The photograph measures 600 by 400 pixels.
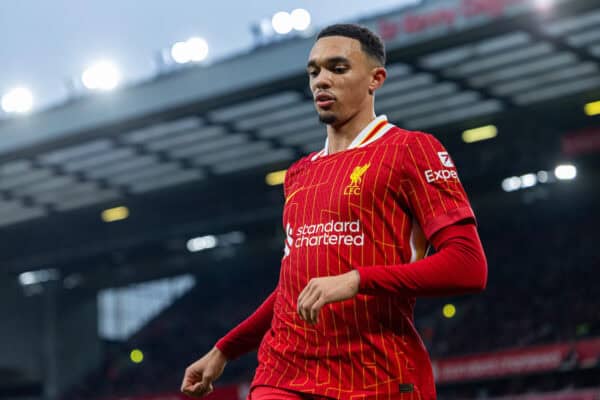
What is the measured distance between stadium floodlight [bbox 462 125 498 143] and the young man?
73.0 ft

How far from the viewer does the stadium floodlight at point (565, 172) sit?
28.2 m

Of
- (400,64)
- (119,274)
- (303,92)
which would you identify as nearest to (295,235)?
(400,64)

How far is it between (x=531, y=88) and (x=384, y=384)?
2045 centimetres

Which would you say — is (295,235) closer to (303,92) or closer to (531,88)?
(303,92)

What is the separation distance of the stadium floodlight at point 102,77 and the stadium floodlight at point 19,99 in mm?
2022

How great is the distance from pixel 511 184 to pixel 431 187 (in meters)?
28.2

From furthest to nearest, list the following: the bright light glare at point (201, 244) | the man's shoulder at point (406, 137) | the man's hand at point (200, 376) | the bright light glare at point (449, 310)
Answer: the bright light glare at point (201, 244)
the bright light glare at point (449, 310)
the man's hand at point (200, 376)
the man's shoulder at point (406, 137)

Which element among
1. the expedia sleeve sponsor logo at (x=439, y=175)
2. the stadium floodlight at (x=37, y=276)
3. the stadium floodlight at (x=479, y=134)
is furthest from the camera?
the stadium floodlight at (x=37, y=276)

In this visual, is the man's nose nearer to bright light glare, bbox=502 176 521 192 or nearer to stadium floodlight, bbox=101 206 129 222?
bright light glare, bbox=502 176 521 192

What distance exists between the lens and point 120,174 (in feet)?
91.4

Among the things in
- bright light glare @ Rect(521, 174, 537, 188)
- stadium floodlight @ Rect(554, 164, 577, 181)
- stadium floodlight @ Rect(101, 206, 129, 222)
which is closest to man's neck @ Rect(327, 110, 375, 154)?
stadium floodlight @ Rect(554, 164, 577, 181)

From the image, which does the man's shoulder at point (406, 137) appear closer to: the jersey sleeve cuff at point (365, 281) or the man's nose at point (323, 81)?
the man's nose at point (323, 81)

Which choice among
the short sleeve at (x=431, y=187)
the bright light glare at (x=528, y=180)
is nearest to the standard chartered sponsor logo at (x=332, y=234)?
the short sleeve at (x=431, y=187)

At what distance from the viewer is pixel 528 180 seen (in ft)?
98.7
